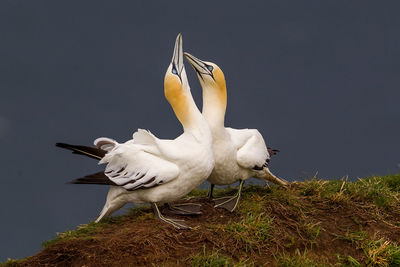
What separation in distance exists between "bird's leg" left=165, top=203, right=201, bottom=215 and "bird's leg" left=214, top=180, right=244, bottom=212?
12.4 inches

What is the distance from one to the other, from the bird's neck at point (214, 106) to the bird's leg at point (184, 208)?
117 centimetres

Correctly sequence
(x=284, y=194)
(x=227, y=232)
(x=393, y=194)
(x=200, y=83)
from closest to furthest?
(x=227, y=232), (x=200, y=83), (x=284, y=194), (x=393, y=194)

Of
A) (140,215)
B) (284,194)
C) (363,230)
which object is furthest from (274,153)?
(140,215)

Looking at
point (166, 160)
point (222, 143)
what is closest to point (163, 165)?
point (166, 160)

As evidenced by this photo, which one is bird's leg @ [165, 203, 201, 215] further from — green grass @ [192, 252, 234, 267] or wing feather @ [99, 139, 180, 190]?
green grass @ [192, 252, 234, 267]

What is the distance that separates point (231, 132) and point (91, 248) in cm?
279

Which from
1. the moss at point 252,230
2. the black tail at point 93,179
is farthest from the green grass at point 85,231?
the moss at point 252,230

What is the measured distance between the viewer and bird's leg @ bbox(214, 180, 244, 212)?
834 cm

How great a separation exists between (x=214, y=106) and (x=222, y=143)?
537mm

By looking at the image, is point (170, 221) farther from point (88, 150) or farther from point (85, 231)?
point (88, 150)

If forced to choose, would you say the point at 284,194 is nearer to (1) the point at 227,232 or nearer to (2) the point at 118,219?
(1) the point at 227,232

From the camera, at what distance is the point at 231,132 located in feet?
28.9

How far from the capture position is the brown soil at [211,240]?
7098 millimetres

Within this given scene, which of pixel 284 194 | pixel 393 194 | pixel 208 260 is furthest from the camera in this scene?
pixel 393 194
